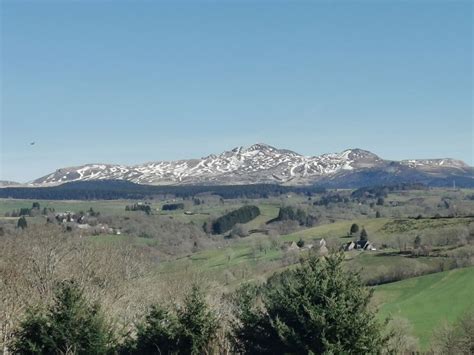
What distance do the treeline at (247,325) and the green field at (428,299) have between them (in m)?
37.2

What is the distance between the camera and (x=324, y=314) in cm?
2409

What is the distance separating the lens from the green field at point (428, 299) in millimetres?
68438

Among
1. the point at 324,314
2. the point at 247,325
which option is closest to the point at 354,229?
the point at 247,325

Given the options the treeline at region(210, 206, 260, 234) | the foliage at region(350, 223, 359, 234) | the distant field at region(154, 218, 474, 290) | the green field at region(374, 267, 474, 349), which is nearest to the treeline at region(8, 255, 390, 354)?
the green field at region(374, 267, 474, 349)

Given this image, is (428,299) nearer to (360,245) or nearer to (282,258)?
(282,258)

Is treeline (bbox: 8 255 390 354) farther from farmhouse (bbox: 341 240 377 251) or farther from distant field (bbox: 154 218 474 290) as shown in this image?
farmhouse (bbox: 341 240 377 251)

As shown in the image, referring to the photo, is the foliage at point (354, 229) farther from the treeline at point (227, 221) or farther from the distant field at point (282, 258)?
the treeline at point (227, 221)

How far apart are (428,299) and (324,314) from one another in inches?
2256

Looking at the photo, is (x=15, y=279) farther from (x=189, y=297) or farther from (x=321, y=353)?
(x=321, y=353)

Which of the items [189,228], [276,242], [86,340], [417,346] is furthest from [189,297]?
[189,228]

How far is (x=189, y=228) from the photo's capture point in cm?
17512

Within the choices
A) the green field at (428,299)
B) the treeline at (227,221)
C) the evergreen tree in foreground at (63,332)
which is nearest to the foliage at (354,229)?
the green field at (428,299)

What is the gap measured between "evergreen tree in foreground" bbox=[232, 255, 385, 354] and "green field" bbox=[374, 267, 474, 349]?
38522mm

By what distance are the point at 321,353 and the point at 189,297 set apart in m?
7.35
